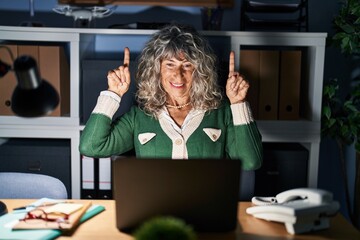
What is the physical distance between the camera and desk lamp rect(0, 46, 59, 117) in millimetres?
1144

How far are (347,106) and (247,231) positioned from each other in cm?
135

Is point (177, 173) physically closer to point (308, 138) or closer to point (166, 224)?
point (166, 224)

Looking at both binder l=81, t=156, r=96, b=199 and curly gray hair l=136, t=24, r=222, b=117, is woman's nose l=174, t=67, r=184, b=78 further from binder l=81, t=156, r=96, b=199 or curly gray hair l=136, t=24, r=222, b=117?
binder l=81, t=156, r=96, b=199

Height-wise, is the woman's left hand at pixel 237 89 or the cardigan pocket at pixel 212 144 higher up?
the woman's left hand at pixel 237 89

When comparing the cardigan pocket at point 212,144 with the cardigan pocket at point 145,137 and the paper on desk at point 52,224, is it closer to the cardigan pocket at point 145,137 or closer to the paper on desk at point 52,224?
the cardigan pocket at point 145,137

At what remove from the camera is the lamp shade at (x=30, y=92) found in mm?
1144

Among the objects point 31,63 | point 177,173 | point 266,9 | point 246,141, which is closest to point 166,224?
point 177,173

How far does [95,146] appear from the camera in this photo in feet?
6.33

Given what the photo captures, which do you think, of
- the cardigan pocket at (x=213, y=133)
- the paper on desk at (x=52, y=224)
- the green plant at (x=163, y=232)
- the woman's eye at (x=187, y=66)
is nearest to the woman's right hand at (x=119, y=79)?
the woman's eye at (x=187, y=66)

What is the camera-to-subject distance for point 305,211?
133 centimetres

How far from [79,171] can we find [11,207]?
96cm

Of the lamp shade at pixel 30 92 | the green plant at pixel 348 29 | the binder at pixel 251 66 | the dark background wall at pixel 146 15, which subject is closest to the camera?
the lamp shade at pixel 30 92

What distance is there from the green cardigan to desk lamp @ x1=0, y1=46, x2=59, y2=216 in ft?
2.35

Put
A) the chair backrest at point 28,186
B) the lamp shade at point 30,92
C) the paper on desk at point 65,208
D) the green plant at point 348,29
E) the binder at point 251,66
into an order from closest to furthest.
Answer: the lamp shade at point 30,92 < the paper on desk at point 65,208 < the chair backrest at point 28,186 < the green plant at point 348,29 < the binder at point 251,66
